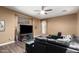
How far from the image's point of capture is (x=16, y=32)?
5.41 ft

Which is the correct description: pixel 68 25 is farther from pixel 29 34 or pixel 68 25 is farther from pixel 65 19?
pixel 29 34

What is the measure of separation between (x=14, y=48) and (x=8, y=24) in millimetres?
443

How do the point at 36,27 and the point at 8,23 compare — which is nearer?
the point at 8,23

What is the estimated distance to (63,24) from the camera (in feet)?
5.51

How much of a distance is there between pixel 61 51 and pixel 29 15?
871mm

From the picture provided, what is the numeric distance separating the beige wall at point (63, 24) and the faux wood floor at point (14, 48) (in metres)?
0.59

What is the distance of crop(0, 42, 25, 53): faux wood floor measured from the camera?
162 centimetres

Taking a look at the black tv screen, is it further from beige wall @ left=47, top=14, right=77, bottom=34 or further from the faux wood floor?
beige wall @ left=47, top=14, right=77, bottom=34

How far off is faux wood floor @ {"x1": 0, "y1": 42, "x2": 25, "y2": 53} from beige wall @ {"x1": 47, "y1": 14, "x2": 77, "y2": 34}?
59 cm

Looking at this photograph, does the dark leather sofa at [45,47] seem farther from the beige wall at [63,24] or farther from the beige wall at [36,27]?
the beige wall at [63,24]

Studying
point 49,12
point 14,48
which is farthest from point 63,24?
point 14,48

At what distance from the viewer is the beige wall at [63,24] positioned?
1621 millimetres

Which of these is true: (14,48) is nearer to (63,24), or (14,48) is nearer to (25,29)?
(25,29)

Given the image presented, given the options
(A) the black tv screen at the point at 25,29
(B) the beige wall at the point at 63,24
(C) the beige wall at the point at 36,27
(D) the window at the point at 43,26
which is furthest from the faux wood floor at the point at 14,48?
(B) the beige wall at the point at 63,24
